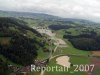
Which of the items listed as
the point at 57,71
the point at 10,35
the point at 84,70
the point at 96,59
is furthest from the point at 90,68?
the point at 10,35

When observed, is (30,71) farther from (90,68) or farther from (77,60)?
(77,60)

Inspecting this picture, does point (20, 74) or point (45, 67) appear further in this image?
point (45, 67)

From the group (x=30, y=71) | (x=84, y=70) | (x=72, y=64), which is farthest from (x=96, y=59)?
(x=30, y=71)

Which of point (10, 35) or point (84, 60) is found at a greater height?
point (10, 35)

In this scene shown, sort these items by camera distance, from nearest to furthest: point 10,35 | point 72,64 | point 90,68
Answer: point 90,68 < point 72,64 < point 10,35

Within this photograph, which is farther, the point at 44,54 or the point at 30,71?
the point at 44,54

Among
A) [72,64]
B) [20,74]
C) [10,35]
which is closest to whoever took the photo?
[20,74]

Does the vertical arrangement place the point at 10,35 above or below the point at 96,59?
above

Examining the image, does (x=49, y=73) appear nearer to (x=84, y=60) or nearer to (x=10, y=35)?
(x=84, y=60)

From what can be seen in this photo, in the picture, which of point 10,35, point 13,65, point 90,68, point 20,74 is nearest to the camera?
point 20,74

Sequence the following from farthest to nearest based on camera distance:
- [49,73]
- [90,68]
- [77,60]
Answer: [77,60] → [90,68] → [49,73]
